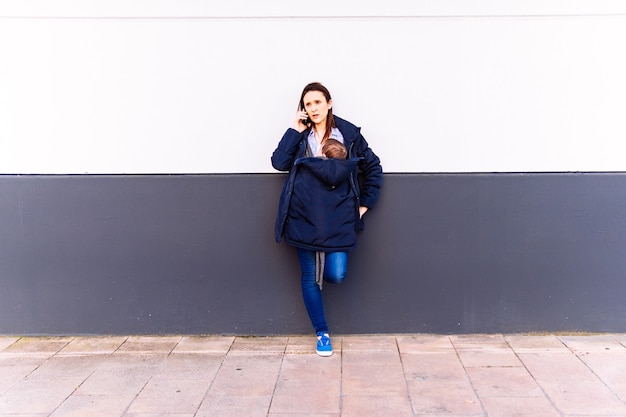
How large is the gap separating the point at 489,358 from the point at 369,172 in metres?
1.49

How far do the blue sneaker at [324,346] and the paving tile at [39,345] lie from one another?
185 cm

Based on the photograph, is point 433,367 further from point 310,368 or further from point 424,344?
point 310,368

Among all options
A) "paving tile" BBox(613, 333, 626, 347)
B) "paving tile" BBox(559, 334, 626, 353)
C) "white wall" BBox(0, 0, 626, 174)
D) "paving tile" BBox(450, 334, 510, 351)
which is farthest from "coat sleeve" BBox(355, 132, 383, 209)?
"paving tile" BBox(613, 333, 626, 347)

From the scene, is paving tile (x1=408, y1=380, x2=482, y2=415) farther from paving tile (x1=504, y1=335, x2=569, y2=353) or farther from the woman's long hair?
the woman's long hair

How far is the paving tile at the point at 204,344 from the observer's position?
4855 mm

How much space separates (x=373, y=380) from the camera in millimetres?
4270

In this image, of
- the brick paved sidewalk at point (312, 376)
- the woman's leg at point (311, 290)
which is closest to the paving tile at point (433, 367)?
the brick paved sidewalk at point (312, 376)

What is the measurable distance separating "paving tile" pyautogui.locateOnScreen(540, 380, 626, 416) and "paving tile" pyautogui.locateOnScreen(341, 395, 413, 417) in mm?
846

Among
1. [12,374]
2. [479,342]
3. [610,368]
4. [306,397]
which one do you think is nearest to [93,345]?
[12,374]

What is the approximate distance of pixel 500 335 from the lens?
5.05 meters

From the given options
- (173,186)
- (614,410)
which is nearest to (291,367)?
(173,186)

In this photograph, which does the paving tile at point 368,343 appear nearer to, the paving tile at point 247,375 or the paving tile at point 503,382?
the paving tile at point 247,375

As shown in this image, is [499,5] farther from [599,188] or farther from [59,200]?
[59,200]

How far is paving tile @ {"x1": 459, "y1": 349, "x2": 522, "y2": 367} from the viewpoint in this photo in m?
4.52
